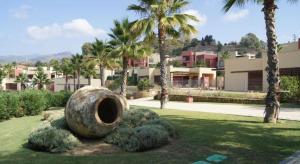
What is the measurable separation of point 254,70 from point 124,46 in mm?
20231

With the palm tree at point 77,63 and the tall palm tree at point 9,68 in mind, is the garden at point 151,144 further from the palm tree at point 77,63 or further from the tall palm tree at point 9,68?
the tall palm tree at point 9,68

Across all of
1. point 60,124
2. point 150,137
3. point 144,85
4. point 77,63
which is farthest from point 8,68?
point 150,137

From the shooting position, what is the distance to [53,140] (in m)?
10.3

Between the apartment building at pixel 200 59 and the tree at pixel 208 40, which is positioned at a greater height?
the tree at pixel 208 40

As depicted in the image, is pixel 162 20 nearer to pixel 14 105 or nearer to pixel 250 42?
pixel 14 105

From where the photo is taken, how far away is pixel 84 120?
10.9m

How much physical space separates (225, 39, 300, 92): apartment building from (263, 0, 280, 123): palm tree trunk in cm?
2506

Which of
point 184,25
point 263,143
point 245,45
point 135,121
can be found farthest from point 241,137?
point 245,45

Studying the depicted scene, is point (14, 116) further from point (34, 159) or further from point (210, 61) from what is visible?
point (210, 61)

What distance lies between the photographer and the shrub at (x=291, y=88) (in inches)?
1101

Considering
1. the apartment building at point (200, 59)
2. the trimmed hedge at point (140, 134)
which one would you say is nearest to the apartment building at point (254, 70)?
the trimmed hedge at point (140, 134)

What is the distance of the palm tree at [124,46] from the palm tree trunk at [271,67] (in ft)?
53.3

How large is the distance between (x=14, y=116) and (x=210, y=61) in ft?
237

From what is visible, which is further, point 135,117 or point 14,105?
point 14,105
